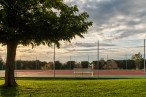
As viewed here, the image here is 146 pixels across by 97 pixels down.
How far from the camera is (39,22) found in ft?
27.5

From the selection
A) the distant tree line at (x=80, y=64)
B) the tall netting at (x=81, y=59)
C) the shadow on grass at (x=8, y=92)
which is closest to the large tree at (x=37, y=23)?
the shadow on grass at (x=8, y=92)

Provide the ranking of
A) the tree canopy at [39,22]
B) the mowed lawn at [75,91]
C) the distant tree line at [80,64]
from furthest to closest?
the distant tree line at [80,64], the tree canopy at [39,22], the mowed lawn at [75,91]

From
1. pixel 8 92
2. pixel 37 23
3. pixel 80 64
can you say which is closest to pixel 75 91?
pixel 8 92

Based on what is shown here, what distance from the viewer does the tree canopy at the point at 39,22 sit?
8.09 meters

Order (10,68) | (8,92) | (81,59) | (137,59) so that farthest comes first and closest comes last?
1. (137,59)
2. (81,59)
3. (10,68)
4. (8,92)

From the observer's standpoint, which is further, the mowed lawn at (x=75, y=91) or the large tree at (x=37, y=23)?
the large tree at (x=37, y=23)

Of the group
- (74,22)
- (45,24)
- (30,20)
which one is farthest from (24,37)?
(74,22)

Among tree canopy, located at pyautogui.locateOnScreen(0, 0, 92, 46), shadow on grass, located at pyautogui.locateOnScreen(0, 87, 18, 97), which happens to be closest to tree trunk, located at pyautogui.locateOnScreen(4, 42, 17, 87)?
tree canopy, located at pyautogui.locateOnScreen(0, 0, 92, 46)

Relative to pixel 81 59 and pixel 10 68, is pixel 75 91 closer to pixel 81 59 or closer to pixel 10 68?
pixel 10 68

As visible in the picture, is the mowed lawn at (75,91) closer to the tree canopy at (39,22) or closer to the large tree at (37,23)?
the large tree at (37,23)

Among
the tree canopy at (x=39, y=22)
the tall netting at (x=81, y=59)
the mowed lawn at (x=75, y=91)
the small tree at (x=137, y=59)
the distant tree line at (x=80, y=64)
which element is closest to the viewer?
the mowed lawn at (x=75, y=91)

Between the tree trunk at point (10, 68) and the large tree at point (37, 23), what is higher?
the large tree at point (37, 23)

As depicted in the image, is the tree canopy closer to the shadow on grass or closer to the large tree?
the large tree

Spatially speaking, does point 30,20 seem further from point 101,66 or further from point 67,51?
point 101,66
